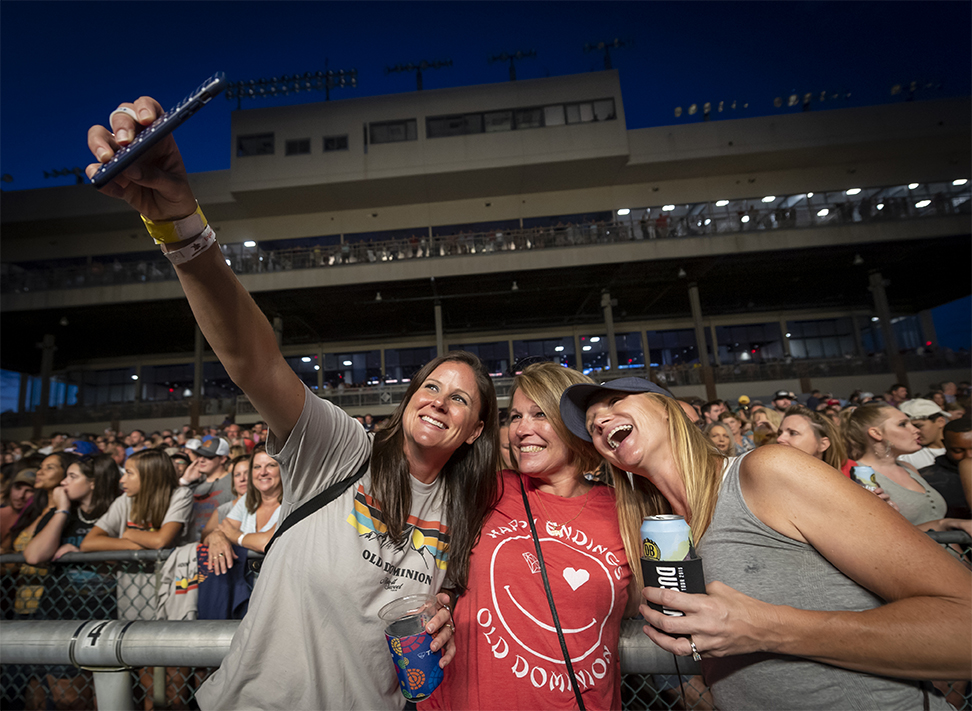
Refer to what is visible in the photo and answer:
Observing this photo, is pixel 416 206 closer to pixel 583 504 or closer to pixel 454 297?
pixel 454 297

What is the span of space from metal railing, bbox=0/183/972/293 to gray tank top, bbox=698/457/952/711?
59.0 feet

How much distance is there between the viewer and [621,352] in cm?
2505

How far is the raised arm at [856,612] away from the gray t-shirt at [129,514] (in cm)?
390

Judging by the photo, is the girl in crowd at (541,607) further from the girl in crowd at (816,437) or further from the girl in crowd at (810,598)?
the girl in crowd at (816,437)

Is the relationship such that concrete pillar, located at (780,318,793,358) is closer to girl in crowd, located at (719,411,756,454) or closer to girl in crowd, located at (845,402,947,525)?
girl in crowd, located at (719,411,756,454)

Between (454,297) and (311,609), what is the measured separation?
1939cm

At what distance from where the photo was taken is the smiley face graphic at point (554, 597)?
5.38ft

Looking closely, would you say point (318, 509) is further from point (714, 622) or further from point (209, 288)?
point (714, 622)

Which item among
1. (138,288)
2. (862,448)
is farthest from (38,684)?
(138,288)

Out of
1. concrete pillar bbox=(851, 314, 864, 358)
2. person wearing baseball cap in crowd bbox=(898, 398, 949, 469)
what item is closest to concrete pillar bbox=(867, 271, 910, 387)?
concrete pillar bbox=(851, 314, 864, 358)

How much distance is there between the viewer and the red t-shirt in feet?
5.25

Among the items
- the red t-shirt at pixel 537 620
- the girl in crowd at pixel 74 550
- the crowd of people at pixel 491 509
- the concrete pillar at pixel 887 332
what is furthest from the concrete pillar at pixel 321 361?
the red t-shirt at pixel 537 620

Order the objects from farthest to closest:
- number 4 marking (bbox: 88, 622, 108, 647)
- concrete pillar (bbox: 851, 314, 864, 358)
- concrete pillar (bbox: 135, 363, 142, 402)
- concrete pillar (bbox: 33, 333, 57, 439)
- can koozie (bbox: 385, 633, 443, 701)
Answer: concrete pillar (bbox: 135, 363, 142, 402)
concrete pillar (bbox: 851, 314, 864, 358)
concrete pillar (bbox: 33, 333, 57, 439)
number 4 marking (bbox: 88, 622, 108, 647)
can koozie (bbox: 385, 633, 443, 701)

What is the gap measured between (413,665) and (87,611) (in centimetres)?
343
